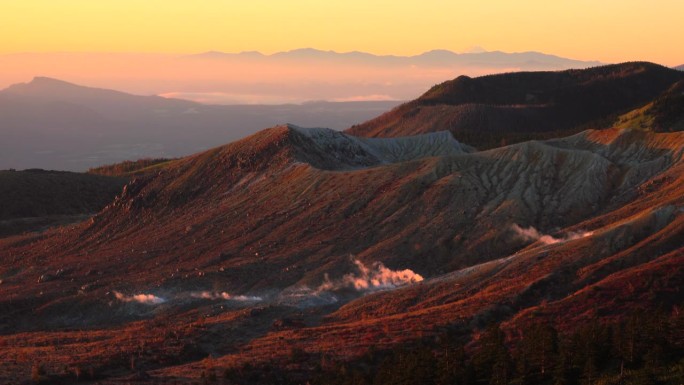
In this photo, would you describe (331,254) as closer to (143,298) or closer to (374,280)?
(374,280)

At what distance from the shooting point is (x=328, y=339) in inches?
2169

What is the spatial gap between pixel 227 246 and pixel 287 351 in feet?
90.5

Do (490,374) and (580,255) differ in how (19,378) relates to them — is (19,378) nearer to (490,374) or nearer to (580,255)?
(490,374)

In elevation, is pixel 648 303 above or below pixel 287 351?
above

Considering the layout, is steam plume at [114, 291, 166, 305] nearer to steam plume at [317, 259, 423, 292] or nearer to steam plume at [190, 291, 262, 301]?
steam plume at [190, 291, 262, 301]

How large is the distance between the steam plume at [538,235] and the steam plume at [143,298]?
27.2 m

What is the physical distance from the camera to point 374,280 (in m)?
70.1

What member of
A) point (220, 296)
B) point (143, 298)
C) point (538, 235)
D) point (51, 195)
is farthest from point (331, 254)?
point (51, 195)

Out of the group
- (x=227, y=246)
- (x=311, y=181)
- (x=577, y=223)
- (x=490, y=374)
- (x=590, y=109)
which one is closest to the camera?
(x=490, y=374)

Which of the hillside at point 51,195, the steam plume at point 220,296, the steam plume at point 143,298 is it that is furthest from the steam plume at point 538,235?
the hillside at point 51,195

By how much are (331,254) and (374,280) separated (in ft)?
18.2

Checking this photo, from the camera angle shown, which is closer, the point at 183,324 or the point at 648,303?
the point at 648,303

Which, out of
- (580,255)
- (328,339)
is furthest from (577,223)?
(328,339)

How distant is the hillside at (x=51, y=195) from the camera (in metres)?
122
